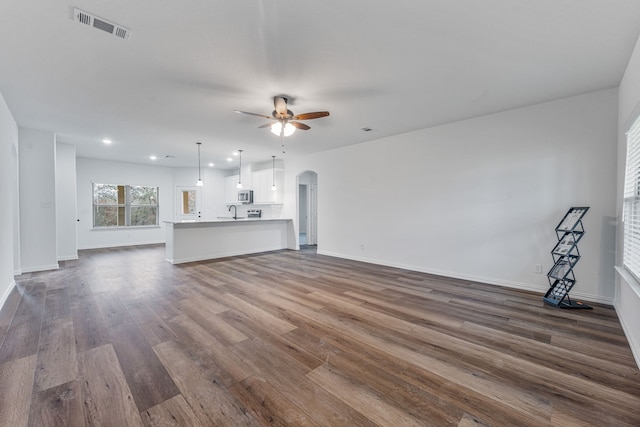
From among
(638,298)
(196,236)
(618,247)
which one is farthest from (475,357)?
(196,236)

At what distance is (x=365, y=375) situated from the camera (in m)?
1.91

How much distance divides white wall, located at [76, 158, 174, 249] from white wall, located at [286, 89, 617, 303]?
7037mm

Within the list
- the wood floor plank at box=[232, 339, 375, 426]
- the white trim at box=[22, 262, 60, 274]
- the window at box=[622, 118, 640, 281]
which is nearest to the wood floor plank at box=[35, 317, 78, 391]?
the wood floor plank at box=[232, 339, 375, 426]

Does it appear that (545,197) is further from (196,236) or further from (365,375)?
(196,236)

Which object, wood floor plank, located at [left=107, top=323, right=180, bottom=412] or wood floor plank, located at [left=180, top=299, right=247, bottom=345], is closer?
wood floor plank, located at [left=107, top=323, right=180, bottom=412]

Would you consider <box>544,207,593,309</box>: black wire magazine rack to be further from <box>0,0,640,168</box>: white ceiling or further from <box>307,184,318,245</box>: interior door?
<box>307,184,318,245</box>: interior door

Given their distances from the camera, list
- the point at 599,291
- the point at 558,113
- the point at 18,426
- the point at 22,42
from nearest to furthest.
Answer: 1. the point at 18,426
2. the point at 22,42
3. the point at 599,291
4. the point at 558,113

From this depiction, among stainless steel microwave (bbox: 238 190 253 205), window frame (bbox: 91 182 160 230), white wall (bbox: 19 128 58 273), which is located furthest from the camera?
stainless steel microwave (bbox: 238 190 253 205)

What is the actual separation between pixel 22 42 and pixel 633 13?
5.12 m

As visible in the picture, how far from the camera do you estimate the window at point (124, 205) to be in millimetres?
8172

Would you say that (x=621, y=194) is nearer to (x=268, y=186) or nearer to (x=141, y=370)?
(x=141, y=370)

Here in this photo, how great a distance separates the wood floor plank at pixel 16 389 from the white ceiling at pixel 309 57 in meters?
2.70

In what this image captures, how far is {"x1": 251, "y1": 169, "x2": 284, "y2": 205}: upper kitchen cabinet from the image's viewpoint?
7.90m

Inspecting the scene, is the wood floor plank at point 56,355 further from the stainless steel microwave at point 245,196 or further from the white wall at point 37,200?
the stainless steel microwave at point 245,196
